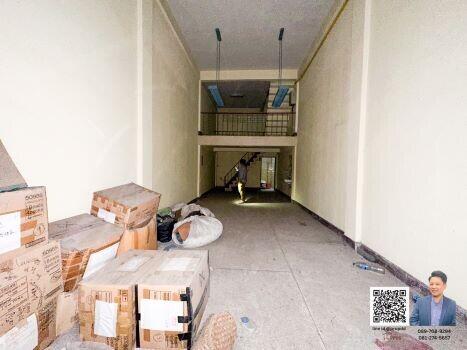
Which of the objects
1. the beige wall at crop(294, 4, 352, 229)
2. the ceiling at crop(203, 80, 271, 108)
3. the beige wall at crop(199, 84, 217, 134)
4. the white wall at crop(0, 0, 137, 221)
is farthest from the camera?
the ceiling at crop(203, 80, 271, 108)

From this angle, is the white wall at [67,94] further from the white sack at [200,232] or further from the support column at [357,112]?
the support column at [357,112]

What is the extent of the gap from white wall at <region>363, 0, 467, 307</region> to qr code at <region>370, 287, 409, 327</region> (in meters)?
0.31

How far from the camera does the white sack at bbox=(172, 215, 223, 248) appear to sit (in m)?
2.74

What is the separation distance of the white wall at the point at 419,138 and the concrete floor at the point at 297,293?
40cm

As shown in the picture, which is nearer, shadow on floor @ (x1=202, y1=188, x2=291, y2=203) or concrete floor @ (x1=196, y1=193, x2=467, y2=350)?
concrete floor @ (x1=196, y1=193, x2=467, y2=350)

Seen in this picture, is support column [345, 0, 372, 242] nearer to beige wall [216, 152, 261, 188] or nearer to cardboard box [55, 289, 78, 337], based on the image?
cardboard box [55, 289, 78, 337]

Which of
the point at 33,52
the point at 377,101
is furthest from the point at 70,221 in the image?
the point at 377,101

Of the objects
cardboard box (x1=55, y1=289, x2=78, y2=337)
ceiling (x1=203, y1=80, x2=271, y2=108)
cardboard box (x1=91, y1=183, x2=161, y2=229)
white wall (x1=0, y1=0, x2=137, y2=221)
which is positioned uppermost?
ceiling (x1=203, y1=80, x2=271, y2=108)

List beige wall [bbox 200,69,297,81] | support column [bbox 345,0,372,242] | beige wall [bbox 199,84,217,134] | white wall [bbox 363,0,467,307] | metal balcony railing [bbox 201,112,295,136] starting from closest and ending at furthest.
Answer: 1. white wall [bbox 363,0,467,307]
2. support column [bbox 345,0,372,242]
3. beige wall [bbox 200,69,297,81]
4. beige wall [bbox 199,84,217,134]
5. metal balcony railing [bbox 201,112,295,136]

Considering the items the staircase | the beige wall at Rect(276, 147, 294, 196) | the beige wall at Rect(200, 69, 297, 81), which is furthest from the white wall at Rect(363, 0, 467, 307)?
the staircase

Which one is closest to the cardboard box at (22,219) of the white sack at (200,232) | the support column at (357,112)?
the white sack at (200,232)

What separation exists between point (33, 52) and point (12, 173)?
985 mm

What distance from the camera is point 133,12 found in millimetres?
2836

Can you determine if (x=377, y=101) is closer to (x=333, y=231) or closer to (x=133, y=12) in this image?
(x=333, y=231)
